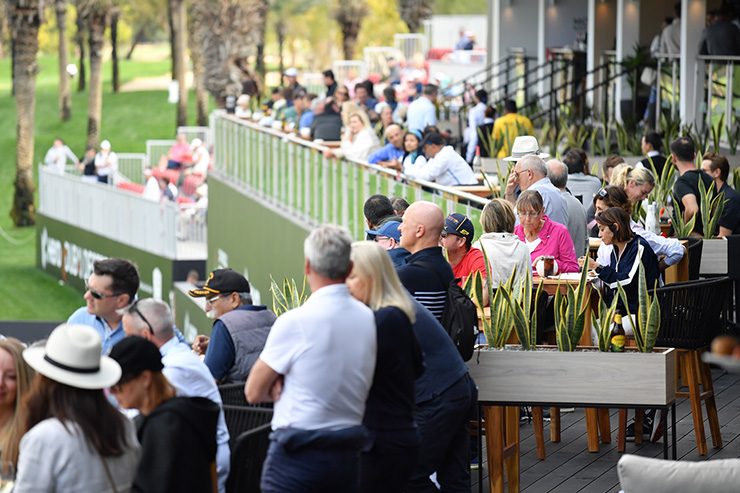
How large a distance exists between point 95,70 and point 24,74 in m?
9.07

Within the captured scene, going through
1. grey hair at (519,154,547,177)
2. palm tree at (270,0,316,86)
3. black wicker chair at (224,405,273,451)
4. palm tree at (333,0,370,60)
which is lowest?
black wicker chair at (224,405,273,451)

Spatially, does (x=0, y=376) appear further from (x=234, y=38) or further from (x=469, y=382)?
(x=234, y=38)

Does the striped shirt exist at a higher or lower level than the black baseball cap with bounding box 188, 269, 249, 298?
higher

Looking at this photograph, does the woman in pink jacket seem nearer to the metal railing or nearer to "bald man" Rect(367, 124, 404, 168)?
the metal railing

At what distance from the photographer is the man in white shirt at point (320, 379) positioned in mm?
4277

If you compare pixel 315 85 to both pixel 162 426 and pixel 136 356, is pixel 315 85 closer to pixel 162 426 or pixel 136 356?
pixel 136 356

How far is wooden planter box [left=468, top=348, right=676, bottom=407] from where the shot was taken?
20.1 feet

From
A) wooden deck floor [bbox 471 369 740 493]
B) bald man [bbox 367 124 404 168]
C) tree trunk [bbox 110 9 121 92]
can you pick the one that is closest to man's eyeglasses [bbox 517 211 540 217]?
wooden deck floor [bbox 471 369 740 493]

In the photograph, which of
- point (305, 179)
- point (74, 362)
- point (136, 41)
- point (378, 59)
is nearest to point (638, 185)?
point (74, 362)

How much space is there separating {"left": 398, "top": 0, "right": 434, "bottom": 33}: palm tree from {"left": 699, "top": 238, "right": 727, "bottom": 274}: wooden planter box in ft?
139

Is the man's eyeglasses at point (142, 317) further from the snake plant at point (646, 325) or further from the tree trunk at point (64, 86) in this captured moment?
the tree trunk at point (64, 86)

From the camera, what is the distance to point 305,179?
17969 mm

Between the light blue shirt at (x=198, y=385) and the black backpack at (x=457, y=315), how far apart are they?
1268 mm

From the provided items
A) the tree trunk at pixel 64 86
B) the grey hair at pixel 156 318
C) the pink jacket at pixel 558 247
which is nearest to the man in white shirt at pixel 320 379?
the grey hair at pixel 156 318
